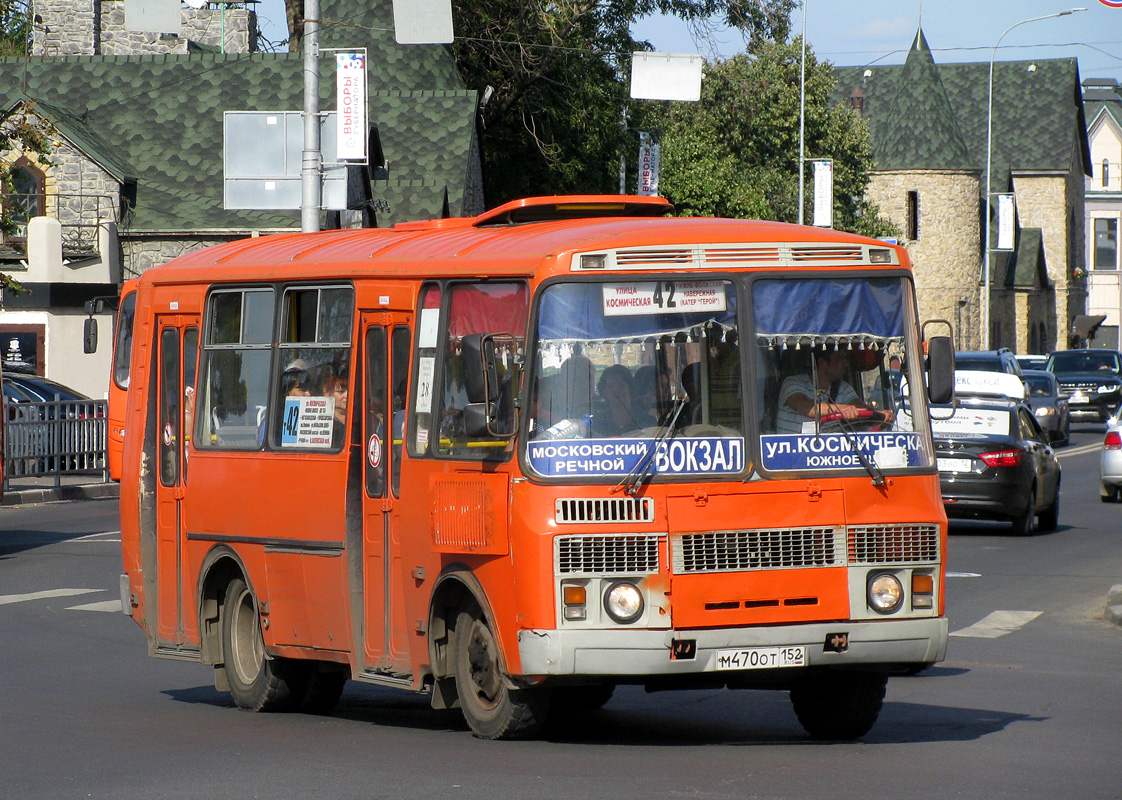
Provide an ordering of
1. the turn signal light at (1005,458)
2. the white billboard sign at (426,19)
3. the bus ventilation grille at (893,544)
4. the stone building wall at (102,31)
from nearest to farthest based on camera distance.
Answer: the bus ventilation grille at (893,544) < the turn signal light at (1005,458) < the white billboard sign at (426,19) < the stone building wall at (102,31)

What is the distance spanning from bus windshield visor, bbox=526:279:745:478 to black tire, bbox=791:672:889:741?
1.42 metres

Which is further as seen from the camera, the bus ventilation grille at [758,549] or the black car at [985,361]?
the black car at [985,361]

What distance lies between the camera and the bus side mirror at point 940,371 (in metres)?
8.50

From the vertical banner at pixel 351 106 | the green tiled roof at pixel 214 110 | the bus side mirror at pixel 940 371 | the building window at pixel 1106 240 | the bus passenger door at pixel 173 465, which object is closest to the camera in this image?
the bus side mirror at pixel 940 371

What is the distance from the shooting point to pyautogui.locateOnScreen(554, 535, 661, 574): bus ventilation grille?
7.66 meters

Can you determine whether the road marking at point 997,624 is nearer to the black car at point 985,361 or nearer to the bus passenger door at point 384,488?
the bus passenger door at point 384,488

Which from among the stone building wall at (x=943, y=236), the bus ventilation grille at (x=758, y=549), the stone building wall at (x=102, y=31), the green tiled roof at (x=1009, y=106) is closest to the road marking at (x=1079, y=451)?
the stone building wall at (x=102, y=31)

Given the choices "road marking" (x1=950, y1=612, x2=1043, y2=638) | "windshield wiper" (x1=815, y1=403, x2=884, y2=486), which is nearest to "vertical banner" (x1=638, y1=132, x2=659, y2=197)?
"road marking" (x1=950, y1=612, x2=1043, y2=638)

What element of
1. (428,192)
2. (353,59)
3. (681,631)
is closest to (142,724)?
(681,631)

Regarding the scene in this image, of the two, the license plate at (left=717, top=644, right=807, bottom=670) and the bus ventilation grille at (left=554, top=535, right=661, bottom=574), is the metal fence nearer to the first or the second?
the bus ventilation grille at (left=554, top=535, right=661, bottom=574)

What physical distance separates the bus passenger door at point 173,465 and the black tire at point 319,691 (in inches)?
35.9

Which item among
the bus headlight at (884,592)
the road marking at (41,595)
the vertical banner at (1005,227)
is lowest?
the road marking at (41,595)

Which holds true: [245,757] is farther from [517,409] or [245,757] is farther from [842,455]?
[842,455]

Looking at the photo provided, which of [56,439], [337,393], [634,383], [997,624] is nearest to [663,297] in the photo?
[634,383]
